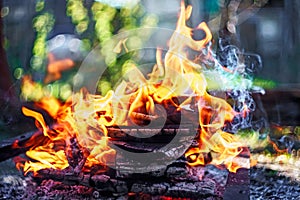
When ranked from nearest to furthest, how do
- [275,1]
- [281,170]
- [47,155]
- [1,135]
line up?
[47,155] < [281,170] < [1,135] < [275,1]

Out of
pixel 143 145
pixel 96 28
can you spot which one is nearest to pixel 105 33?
pixel 96 28

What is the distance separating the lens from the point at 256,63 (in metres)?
4.25

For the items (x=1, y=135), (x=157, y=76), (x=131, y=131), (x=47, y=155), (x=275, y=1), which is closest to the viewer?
(x=131, y=131)

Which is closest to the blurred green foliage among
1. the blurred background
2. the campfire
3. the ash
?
the blurred background

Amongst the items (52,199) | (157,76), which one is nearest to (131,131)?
(52,199)

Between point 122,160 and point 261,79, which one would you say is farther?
point 261,79

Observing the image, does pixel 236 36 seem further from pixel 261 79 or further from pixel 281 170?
pixel 281 170

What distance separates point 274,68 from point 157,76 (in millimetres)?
1679

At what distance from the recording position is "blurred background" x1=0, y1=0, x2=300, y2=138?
13.7 feet

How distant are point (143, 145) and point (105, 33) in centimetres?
262

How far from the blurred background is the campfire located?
5.35 ft

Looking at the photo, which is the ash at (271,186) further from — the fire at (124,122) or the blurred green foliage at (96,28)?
the blurred green foliage at (96,28)

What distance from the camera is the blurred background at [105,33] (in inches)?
164

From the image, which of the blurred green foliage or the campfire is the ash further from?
the blurred green foliage
